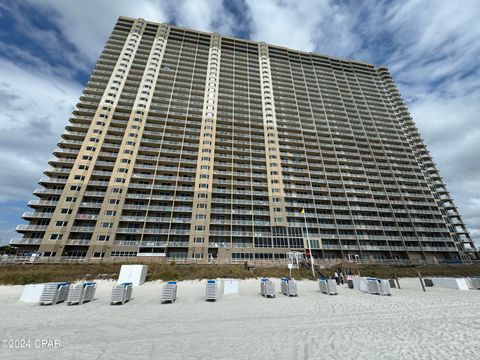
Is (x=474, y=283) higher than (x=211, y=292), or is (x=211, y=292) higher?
(x=211, y=292)

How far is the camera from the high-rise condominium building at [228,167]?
1677 inches

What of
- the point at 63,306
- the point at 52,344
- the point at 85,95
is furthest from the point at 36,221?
the point at 52,344

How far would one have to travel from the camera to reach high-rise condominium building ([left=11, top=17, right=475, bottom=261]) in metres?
42.6

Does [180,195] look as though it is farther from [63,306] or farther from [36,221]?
[63,306]

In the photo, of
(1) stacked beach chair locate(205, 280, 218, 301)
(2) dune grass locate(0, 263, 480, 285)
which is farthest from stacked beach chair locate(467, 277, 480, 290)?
(1) stacked beach chair locate(205, 280, 218, 301)

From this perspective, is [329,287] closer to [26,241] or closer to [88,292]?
[88,292]

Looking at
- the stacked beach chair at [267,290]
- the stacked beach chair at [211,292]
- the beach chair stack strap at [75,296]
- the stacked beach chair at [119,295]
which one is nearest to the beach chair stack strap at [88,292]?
the beach chair stack strap at [75,296]

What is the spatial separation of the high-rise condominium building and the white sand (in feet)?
71.2

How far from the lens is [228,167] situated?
52.2 metres

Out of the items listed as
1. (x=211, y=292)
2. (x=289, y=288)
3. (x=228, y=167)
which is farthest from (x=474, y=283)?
(x=228, y=167)

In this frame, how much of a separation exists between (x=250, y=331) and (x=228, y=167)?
44939mm

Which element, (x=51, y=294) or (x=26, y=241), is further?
(x=26, y=241)

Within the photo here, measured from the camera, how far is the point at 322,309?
12.1 metres

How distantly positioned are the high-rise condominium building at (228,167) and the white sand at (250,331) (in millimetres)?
21696
